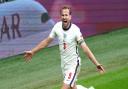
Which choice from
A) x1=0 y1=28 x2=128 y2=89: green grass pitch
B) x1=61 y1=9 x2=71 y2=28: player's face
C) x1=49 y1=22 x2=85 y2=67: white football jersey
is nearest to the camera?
x1=61 y1=9 x2=71 y2=28: player's face

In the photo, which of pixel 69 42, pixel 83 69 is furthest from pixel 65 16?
pixel 83 69

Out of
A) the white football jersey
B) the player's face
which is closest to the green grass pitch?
the white football jersey

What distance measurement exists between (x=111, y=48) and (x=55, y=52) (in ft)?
5.60

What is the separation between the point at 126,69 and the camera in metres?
12.1

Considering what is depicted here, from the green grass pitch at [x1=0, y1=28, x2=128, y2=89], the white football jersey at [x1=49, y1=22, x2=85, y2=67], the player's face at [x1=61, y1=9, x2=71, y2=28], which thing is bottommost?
the green grass pitch at [x1=0, y1=28, x2=128, y2=89]

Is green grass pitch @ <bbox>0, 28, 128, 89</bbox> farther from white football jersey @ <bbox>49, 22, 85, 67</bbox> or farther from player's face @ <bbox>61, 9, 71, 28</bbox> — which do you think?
player's face @ <bbox>61, 9, 71, 28</bbox>

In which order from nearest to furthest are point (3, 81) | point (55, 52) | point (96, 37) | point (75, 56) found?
point (75, 56) < point (3, 81) < point (55, 52) < point (96, 37)

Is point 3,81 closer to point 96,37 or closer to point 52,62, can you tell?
point 52,62

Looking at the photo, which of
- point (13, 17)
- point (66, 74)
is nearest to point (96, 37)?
point (13, 17)

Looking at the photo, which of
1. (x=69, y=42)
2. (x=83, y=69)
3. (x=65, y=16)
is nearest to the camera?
(x=65, y=16)

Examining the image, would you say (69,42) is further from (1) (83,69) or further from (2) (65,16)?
(1) (83,69)

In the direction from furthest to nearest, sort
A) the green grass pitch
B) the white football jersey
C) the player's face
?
1. the green grass pitch
2. the white football jersey
3. the player's face

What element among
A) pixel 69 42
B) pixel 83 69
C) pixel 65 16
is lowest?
pixel 83 69

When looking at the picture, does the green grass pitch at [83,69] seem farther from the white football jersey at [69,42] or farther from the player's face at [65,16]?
the player's face at [65,16]
